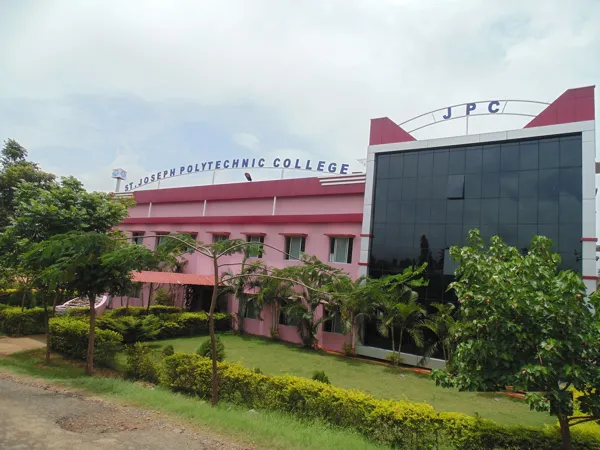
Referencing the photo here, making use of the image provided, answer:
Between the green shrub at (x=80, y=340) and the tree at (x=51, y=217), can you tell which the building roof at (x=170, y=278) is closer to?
the green shrub at (x=80, y=340)

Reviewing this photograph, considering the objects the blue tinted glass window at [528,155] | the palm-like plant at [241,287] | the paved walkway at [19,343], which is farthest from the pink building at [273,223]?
the blue tinted glass window at [528,155]

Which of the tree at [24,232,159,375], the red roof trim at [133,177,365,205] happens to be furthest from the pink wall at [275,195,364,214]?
the tree at [24,232,159,375]

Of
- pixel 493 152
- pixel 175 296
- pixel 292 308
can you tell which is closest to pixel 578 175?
pixel 493 152

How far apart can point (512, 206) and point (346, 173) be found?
8.87 metres

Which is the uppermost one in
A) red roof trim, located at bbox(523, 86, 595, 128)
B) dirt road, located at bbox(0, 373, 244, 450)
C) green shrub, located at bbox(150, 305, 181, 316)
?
red roof trim, located at bbox(523, 86, 595, 128)

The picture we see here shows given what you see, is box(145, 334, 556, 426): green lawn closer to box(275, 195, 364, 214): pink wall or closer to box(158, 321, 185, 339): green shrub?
box(158, 321, 185, 339): green shrub

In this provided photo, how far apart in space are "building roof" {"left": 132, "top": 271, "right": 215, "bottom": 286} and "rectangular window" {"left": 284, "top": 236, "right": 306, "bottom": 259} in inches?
187

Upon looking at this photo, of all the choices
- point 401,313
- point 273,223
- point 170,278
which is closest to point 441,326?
point 401,313

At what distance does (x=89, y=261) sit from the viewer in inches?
403

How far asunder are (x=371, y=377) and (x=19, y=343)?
45.7ft

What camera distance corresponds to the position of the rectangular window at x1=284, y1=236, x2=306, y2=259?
2038 cm

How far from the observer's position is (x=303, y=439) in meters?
6.55

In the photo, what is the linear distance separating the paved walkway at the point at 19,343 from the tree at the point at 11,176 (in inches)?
336

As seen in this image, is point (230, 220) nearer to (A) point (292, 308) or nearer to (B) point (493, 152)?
(A) point (292, 308)
